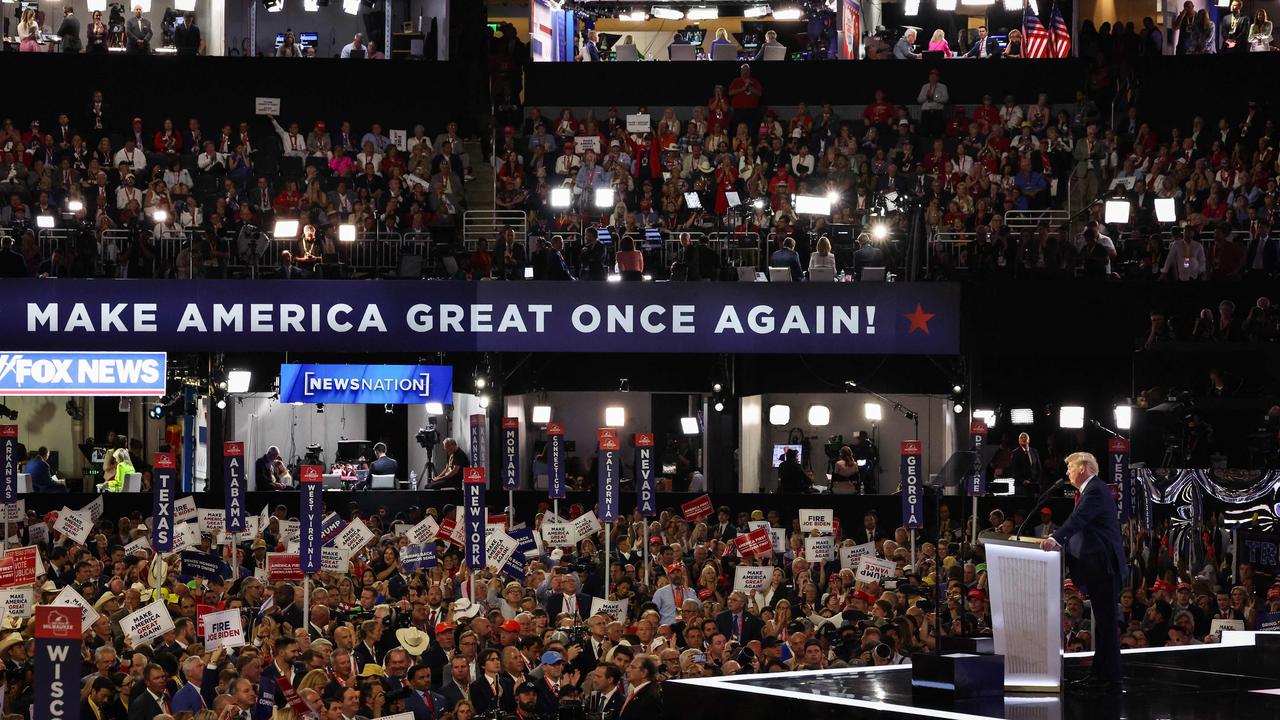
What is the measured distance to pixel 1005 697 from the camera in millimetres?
9406

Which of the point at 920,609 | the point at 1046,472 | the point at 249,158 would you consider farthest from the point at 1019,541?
the point at 249,158

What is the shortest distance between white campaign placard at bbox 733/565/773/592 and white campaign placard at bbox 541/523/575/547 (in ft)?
8.64

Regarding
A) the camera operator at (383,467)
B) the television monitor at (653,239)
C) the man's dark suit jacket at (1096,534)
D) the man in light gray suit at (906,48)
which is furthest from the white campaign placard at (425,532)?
the man in light gray suit at (906,48)

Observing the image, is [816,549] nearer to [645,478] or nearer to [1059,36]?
[645,478]

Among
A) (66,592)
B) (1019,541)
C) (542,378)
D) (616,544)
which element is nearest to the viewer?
(1019,541)

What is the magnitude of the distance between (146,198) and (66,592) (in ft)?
40.2

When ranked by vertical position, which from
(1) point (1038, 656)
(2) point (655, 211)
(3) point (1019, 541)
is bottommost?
(1) point (1038, 656)

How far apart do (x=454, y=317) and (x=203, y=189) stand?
20.6 feet

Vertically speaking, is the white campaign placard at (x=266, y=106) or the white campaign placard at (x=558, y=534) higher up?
the white campaign placard at (x=266, y=106)

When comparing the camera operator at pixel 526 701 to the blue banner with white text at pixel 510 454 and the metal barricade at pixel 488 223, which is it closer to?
the blue banner with white text at pixel 510 454

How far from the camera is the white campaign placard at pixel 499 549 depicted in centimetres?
1705

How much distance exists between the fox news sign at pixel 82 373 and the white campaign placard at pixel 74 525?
3.69 m

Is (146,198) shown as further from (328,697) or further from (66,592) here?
(328,697)

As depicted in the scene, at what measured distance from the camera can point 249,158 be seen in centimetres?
2714
